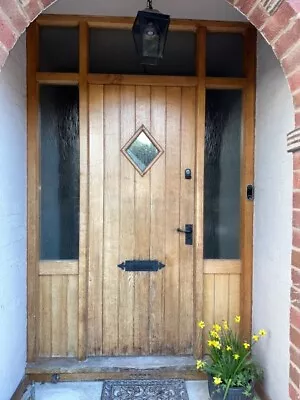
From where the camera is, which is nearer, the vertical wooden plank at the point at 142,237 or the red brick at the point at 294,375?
the red brick at the point at 294,375

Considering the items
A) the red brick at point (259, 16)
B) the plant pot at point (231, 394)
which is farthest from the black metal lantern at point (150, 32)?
the plant pot at point (231, 394)

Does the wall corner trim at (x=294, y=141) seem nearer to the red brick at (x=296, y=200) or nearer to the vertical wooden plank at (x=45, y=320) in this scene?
the red brick at (x=296, y=200)

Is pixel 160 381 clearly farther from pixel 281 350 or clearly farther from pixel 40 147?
pixel 40 147

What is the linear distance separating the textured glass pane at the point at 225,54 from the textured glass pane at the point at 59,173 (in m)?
1.00

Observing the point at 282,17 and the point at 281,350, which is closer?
the point at 282,17

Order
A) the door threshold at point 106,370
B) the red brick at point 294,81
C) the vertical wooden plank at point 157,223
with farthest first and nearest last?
the vertical wooden plank at point 157,223 < the door threshold at point 106,370 < the red brick at point 294,81

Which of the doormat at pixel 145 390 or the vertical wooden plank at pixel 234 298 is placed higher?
the vertical wooden plank at pixel 234 298

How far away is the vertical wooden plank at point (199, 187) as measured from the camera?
2.44m

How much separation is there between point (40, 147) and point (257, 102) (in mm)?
1547

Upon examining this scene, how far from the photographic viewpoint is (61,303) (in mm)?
2480

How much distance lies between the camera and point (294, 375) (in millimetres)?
Result: 1518

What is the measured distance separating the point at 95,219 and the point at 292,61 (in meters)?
1.58

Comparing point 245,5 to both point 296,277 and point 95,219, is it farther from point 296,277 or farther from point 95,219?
point 95,219

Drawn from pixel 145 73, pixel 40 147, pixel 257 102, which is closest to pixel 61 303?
pixel 40 147
